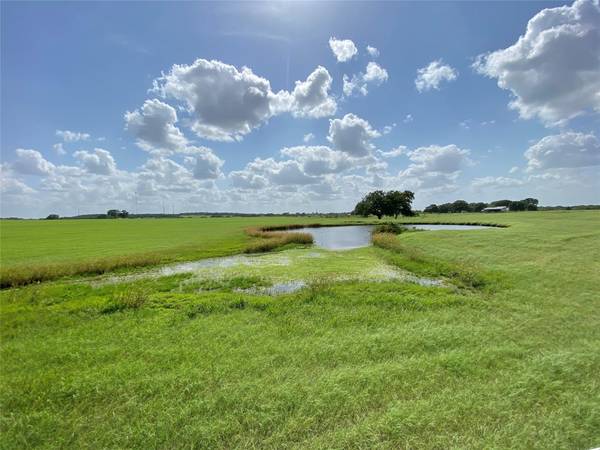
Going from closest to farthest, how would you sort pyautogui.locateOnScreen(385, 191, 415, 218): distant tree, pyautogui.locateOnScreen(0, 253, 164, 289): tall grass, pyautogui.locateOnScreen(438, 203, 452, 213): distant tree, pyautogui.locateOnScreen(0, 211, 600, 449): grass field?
pyautogui.locateOnScreen(0, 211, 600, 449): grass field → pyautogui.locateOnScreen(0, 253, 164, 289): tall grass → pyautogui.locateOnScreen(385, 191, 415, 218): distant tree → pyautogui.locateOnScreen(438, 203, 452, 213): distant tree

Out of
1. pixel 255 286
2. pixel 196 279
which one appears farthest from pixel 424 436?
pixel 196 279

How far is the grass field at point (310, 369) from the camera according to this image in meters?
4.50

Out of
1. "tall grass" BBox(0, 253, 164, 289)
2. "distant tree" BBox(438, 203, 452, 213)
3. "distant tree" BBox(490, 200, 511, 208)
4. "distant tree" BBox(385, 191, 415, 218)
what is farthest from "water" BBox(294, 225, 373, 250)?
"distant tree" BBox(490, 200, 511, 208)

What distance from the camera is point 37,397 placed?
5488 mm

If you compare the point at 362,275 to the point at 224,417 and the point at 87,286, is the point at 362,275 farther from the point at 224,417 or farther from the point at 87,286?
the point at 87,286

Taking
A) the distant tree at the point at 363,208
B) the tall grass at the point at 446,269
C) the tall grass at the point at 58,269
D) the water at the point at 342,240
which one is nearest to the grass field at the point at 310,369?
the tall grass at the point at 446,269

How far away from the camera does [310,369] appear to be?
6.16m

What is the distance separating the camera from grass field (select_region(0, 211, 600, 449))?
450 centimetres

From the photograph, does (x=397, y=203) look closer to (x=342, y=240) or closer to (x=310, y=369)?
(x=342, y=240)

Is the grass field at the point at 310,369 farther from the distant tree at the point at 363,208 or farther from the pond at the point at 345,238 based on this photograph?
the distant tree at the point at 363,208

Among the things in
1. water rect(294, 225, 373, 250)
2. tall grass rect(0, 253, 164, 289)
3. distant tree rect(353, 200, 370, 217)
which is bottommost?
water rect(294, 225, 373, 250)

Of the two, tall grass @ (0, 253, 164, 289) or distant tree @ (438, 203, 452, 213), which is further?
distant tree @ (438, 203, 452, 213)

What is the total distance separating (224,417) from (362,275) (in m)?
12.7

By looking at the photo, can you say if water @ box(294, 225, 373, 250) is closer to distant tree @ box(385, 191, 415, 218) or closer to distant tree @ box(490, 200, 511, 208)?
distant tree @ box(385, 191, 415, 218)
